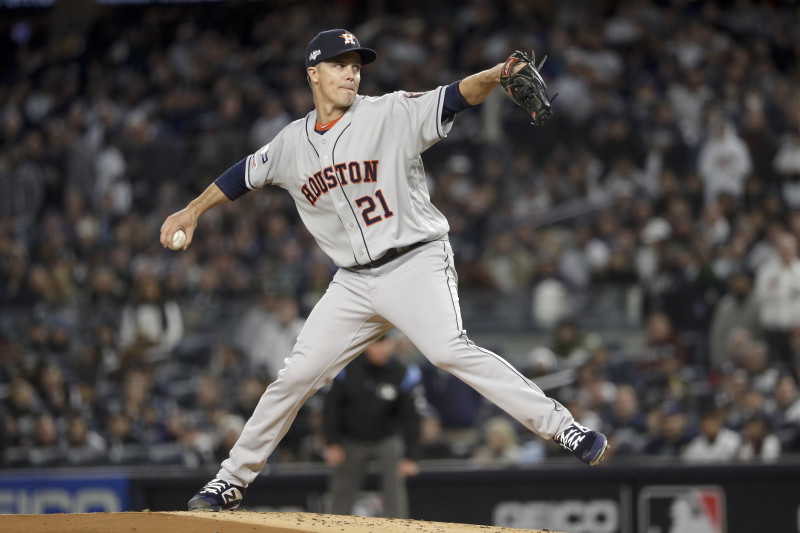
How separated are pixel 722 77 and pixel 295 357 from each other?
9.31 m

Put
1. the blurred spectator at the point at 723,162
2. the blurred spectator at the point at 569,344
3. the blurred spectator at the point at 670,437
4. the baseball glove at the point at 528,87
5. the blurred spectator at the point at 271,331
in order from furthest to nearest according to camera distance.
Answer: the blurred spectator at the point at 723,162
the blurred spectator at the point at 271,331
the blurred spectator at the point at 569,344
the blurred spectator at the point at 670,437
the baseball glove at the point at 528,87

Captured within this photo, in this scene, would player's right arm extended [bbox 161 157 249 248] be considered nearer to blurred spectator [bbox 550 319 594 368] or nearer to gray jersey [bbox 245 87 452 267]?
gray jersey [bbox 245 87 452 267]

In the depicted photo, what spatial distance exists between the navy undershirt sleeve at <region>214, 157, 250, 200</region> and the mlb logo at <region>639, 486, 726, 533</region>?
12.8 feet

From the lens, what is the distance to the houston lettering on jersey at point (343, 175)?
458 cm

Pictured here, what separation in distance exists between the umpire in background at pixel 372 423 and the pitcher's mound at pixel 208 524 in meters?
2.68

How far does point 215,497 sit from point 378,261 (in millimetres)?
1267

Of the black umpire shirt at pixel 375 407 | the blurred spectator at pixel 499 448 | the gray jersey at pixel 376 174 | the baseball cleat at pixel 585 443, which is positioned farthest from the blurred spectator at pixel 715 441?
the gray jersey at pixel 376 174

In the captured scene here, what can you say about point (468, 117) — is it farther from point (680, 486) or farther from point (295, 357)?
point (295, 357)

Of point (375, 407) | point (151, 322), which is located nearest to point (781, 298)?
point (375, 407)

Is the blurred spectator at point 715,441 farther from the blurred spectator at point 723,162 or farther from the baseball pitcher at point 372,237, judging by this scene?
the baseball pitcher at point 372,237

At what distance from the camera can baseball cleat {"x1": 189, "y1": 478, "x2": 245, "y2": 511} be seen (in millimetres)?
4922

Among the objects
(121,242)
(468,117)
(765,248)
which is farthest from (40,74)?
(765,248)

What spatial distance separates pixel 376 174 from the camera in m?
4.58

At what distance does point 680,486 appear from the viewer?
24.7 feet
